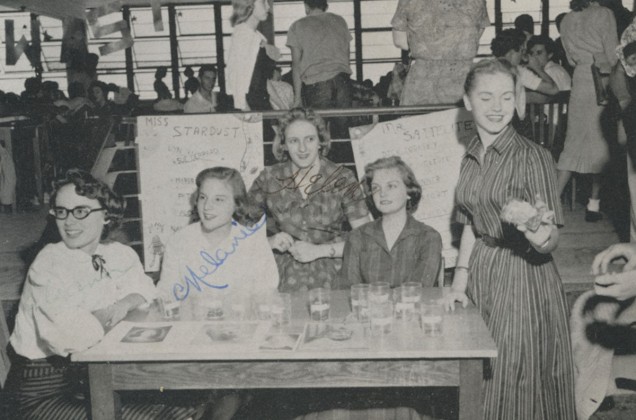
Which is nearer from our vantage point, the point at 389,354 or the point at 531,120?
the point at 389,354

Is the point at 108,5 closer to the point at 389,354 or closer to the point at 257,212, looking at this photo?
the point at 257,212

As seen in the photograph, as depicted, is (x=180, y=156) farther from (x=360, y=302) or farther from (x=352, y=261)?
(x=360, y=302)

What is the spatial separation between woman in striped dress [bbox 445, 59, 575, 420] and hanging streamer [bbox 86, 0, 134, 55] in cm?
236

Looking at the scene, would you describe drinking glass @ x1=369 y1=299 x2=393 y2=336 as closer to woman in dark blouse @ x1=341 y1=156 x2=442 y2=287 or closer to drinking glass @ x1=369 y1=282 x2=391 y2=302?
drinking glass @ x1=369 y1=282 x2=391 y2=302

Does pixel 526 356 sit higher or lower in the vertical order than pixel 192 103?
lower

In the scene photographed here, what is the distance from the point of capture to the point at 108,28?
432cm

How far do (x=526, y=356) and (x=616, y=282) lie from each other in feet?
2.26

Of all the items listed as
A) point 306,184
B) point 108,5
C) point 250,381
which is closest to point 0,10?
point 108,5

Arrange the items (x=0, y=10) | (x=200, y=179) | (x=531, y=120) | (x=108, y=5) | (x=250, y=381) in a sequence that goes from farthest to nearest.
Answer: (x=0, y=10), (x=531, y=120), (x=108, y=5), (x=200, y=179), (x=250, y=381)

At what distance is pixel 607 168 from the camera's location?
Result: 5844mm

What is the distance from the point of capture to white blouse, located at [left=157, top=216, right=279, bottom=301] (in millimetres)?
3504

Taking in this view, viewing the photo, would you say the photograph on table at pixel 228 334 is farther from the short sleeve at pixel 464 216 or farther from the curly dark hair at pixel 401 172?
the curly dark hair at pixel 401 172

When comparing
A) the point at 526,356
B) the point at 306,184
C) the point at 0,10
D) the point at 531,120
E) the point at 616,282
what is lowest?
the point at 526,356
